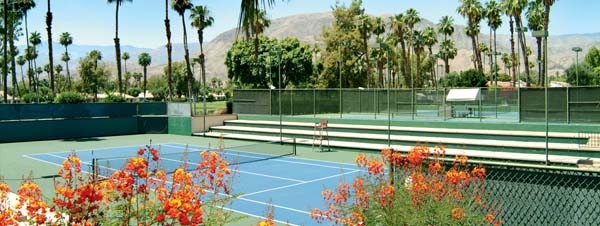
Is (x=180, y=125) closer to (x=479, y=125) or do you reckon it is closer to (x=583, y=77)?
(x=479, y=125)

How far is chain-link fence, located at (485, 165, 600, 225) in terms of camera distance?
4707 millimetres

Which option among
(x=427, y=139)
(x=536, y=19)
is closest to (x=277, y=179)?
(x=427, y=139)

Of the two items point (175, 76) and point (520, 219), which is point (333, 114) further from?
point (175, 76)

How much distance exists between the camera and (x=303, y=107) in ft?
111

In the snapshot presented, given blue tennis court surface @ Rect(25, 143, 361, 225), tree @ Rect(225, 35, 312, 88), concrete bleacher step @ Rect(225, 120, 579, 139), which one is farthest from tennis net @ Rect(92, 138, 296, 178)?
tree @ Rect(225, 35, 312, 88)

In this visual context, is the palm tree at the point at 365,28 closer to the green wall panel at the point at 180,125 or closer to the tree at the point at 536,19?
the tree at the point at 536,19

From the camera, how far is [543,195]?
489 cm

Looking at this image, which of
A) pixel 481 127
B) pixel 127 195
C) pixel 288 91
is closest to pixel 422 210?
pixel 127 195

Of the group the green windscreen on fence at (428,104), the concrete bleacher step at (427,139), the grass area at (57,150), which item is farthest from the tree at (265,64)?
the concrete bleacher step at (427,139)

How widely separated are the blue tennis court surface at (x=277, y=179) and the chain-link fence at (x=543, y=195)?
520cm

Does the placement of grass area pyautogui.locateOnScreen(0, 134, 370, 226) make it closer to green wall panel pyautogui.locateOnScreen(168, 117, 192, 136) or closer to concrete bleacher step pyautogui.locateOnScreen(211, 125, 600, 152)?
green wall panel pyautogui.locateOnScreen(168, 117, 192, 136)

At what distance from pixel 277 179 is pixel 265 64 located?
39003 millimetres

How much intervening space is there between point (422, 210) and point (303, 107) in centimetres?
2915

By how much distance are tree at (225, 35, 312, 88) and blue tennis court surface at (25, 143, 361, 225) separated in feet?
102
